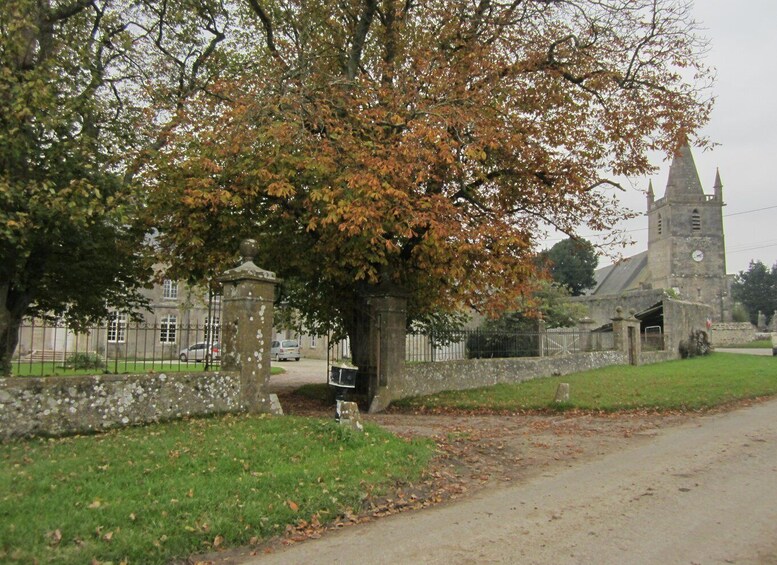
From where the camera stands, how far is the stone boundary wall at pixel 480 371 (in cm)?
1398

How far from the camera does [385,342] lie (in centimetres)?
1314

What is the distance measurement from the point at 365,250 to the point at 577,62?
683 centimetres

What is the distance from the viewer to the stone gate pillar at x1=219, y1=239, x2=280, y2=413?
9.41m

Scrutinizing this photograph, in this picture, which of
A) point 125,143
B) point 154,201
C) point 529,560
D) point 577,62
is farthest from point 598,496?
point 125,143

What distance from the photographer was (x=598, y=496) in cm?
611

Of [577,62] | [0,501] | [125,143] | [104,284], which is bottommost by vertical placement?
[0,501]

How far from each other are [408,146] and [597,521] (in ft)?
23.2

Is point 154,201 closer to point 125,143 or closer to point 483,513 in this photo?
point 125,143

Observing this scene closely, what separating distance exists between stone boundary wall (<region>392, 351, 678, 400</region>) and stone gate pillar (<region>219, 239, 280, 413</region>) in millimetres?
4324

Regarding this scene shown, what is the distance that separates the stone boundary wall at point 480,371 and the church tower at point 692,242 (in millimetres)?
45243

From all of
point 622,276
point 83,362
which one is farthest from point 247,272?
point 622,276

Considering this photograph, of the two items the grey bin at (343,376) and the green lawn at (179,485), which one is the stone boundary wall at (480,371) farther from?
the green lawn at (179,485)

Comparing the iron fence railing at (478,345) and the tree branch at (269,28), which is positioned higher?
the tree branch at (269,28)

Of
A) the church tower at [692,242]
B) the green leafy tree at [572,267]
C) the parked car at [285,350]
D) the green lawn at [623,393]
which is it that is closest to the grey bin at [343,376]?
the green lawn at [623,393]
